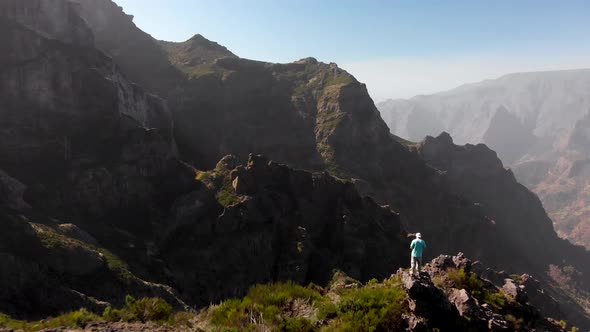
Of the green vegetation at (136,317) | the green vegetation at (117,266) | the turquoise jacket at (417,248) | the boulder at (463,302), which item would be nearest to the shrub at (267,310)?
the green vegetation at (136,317)

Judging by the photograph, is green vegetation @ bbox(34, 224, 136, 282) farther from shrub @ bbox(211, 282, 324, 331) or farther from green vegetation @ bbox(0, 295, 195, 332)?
shrub @ bbox(211, 282, 324, 331)

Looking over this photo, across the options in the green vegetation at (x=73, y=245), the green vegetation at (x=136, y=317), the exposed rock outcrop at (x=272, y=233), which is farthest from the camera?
the exposed rock outcrop at (x=272, y=233)

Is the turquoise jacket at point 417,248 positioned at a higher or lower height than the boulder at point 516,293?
higher

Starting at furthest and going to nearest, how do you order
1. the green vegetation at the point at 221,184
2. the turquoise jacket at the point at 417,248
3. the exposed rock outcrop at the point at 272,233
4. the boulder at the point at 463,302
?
the green vegetation at the point at 221,184
the exposed rock outcrop at the point at 272,233
the turquoise jacket at the point at 417,248
the boulder at the point at 463,302

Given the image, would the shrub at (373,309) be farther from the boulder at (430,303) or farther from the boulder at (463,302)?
the boulder at (463,302)

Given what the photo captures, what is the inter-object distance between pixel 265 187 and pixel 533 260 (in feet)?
502

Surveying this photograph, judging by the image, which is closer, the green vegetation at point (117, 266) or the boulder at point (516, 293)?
the boulder at point (516, 293)

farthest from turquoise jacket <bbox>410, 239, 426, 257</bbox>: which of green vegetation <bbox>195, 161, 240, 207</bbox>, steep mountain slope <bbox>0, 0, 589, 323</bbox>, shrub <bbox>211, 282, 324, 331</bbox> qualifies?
green vegetation <bbox>195, 161, 240, 207</bbox>

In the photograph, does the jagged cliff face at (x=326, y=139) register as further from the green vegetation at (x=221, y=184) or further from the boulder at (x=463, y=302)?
the boulder at (x=463, y=302)

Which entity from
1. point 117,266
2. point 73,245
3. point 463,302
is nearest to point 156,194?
point 117,266

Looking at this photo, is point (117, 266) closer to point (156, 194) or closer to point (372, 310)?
point (156, 194)

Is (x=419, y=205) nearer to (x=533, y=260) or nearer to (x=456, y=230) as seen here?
(x=456, y=230)

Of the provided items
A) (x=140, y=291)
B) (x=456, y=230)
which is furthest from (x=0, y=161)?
(x=456, y=230)

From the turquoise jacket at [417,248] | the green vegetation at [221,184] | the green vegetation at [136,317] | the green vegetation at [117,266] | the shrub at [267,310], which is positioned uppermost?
the turquoise jacket at [417,248]
